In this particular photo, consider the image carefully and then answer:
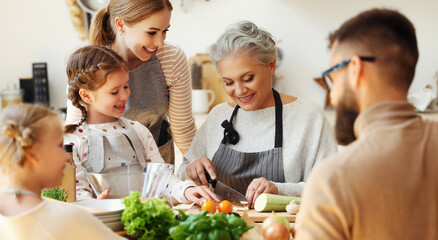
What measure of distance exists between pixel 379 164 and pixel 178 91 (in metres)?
1.41

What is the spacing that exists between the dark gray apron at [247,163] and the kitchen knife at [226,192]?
0.36 feet

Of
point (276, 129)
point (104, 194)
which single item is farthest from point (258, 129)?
point (104, 194)

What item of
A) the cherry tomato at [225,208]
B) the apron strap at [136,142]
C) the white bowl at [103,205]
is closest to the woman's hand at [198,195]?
the cherry tomato at [225,208]

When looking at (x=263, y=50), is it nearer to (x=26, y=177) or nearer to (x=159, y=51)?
(x=159, y=51)

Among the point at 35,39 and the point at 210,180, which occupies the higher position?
the point at 35,39

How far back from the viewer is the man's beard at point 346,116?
0.95 meters

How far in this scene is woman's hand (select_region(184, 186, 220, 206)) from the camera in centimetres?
157

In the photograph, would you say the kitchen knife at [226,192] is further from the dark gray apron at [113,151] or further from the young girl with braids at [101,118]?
the dark gray apron at [113,151]

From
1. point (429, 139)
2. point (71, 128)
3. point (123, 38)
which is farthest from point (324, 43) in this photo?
point (429, 139)

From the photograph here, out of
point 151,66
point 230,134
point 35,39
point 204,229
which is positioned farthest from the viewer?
point 35,39

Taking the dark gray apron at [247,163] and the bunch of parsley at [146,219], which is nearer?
the bunch of parsley at [146,219]

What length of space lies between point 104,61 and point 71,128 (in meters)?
0.26

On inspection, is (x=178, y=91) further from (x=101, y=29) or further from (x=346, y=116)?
(x=346, y=116)

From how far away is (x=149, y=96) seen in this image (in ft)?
6.93
